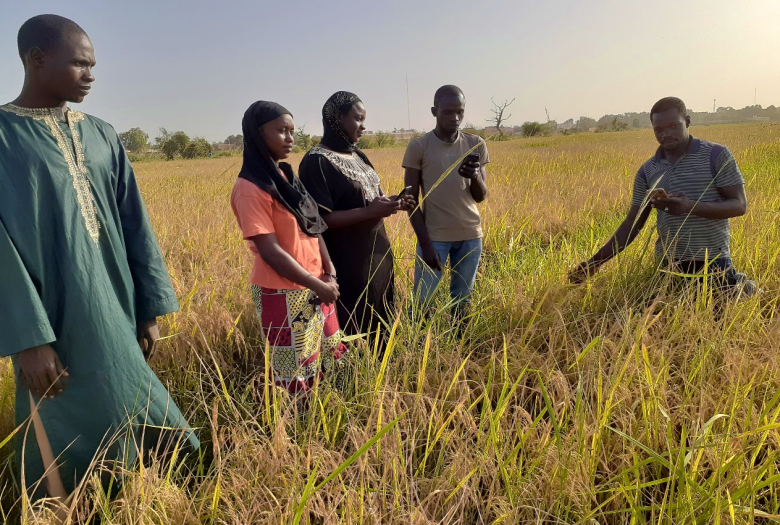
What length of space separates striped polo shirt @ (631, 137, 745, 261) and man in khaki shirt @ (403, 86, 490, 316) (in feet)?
2.77

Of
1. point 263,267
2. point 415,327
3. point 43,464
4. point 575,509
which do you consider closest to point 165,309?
point 263,267

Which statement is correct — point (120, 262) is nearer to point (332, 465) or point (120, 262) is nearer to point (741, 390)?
point (332, 465)

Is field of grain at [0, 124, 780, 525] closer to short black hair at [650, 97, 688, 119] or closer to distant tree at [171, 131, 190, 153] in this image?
short black hair at [650, 97, 688, 119]

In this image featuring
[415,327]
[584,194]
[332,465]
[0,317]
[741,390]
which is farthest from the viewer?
[584,194]

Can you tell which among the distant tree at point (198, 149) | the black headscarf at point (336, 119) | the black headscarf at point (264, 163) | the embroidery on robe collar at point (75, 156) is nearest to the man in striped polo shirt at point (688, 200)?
the black headscarf at point (336, 119)

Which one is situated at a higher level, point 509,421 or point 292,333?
point 292,333

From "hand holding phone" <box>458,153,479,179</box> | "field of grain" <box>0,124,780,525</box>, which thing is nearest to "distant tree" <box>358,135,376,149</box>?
"hand holding phone" <box>458,153,479,179</box>

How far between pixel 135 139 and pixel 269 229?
196 ft

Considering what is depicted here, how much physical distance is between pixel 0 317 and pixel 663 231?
264 cm

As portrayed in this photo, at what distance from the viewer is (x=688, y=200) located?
192 cm

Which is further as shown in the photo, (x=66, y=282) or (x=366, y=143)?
(x=366, y=143)

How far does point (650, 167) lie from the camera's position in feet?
7.23

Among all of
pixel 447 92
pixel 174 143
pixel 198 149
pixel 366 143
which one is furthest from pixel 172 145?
pixel 447 92

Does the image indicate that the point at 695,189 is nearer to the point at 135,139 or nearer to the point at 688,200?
the point at 688,200
